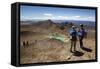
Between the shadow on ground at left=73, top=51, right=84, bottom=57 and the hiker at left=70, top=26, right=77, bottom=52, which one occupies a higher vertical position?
the hiker at left=70, top=26, right=77, bottom=52

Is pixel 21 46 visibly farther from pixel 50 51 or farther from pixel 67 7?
pixel 67 7

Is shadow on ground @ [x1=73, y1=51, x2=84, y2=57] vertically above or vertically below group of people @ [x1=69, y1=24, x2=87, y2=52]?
below

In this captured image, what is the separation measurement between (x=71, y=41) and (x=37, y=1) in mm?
688

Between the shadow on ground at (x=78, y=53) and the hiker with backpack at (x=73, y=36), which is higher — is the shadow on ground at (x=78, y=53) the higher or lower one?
the lower one

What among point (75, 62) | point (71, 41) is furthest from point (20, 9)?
point (75, 62)

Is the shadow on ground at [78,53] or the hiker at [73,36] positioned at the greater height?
the hiker at [73,36]

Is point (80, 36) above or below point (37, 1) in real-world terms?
below

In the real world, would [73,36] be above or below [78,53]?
above

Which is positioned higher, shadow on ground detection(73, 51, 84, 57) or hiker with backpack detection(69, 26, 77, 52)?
hiker with backpack detection(69, 26, 77, 52)

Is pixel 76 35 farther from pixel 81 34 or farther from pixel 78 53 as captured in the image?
pixel 78 53

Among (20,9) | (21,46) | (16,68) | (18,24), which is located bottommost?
(16,68)

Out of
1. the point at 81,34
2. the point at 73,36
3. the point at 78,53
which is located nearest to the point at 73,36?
the point at 73,36

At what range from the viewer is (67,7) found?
3.18 metres

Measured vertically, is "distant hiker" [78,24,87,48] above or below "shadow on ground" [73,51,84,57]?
above
